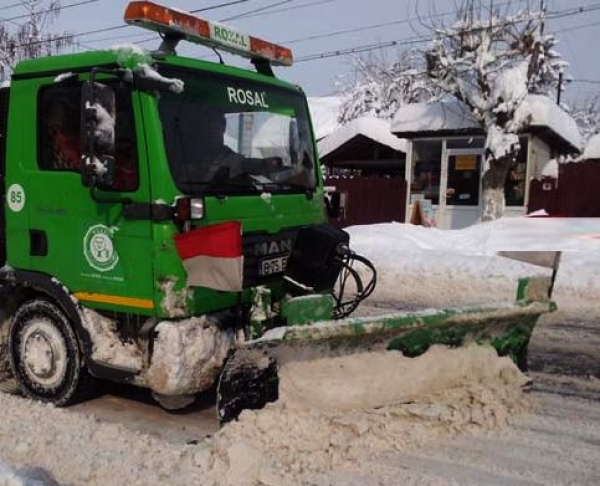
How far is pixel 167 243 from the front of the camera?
3.95 meters

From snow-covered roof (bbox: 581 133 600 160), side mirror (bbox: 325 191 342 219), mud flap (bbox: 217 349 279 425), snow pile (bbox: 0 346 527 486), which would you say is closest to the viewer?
snow pile (bbox: 0 346 527 486)

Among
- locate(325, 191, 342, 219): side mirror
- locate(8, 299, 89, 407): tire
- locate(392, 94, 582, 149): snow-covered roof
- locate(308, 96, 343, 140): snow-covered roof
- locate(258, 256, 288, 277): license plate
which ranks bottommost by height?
locate(8, 299, 89, 407): tire

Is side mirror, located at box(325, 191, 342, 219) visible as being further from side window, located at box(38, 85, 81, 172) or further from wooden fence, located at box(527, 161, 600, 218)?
wooden fence, located at box(527, 161, 600, 218)

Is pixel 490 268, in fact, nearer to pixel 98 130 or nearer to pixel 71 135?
pixel 71 135

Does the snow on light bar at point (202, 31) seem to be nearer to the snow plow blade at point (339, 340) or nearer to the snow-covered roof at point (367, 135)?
the snow plow blade at point (339, 340)

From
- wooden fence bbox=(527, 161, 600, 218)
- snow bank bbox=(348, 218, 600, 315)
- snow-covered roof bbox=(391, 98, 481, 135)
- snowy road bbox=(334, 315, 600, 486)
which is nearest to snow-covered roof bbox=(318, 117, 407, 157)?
snow-covered roof bbox=(391, 98, 481, 135)

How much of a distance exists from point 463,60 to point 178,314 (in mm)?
13033

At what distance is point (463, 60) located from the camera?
15297mm

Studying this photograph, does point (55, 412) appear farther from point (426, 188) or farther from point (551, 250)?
point (426, 188)

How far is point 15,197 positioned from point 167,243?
1.37 meters

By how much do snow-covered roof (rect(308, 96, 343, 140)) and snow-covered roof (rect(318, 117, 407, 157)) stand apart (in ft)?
60.2

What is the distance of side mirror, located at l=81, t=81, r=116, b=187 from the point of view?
373 centimetres

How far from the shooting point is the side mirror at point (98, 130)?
3.73 m

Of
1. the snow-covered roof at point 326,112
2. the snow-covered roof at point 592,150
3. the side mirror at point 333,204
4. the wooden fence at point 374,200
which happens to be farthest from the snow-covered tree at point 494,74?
the snow-covered roof at point 326,112
